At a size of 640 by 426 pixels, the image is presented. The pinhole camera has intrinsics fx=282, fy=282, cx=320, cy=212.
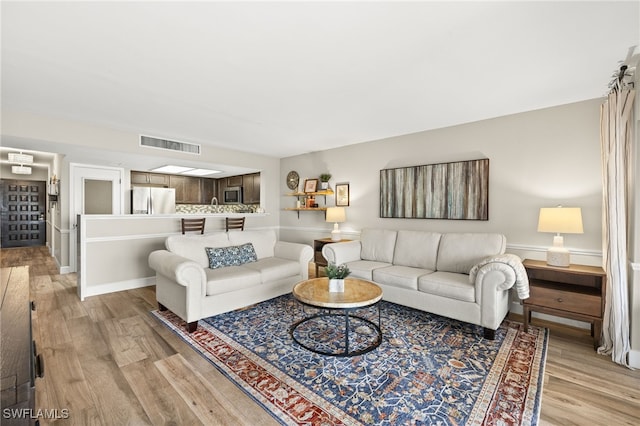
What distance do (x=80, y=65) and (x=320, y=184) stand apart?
154 inches

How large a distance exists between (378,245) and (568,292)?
2.11 m

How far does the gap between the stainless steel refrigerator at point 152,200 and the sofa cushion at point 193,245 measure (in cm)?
342

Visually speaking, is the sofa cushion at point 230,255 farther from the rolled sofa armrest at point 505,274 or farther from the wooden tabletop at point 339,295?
the rolled sofa armrest at point 505,274

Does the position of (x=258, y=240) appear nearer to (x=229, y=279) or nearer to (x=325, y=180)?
(x=229, y=279)

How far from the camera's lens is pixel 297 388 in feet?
6.45

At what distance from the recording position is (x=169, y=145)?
15.2 feet

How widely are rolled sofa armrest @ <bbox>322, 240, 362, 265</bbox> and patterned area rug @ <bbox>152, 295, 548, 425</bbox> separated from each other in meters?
1.03

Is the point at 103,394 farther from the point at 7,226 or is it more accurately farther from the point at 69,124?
the point at 7,226

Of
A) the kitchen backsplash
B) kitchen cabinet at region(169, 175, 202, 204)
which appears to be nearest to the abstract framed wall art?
the kitchen backsplash

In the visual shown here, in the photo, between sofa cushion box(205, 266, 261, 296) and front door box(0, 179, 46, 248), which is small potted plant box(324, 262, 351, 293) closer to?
sofa cushion box(205, 266, 261, 296)

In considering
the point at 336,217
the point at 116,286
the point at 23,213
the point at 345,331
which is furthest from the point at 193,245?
the point at 23,213

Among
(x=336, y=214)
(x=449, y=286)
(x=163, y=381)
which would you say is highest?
(x=336, y=214)

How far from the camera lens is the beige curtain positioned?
2.34 metres

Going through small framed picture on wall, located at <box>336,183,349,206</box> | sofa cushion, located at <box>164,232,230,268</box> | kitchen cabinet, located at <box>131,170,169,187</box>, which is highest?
kitchen cabinet, located at <box>131,170,169,187</box>
